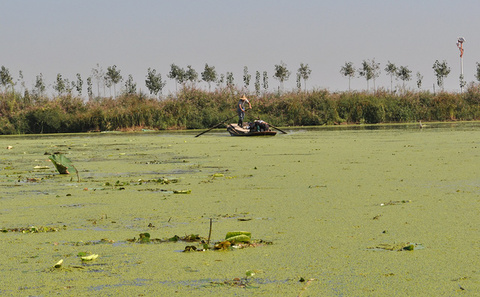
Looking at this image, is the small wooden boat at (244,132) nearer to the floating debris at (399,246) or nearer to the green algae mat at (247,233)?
the green algae mat at (247,233)

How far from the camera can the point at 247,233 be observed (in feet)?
12.8

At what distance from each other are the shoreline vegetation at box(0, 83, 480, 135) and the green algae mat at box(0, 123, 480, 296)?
72.2 ft

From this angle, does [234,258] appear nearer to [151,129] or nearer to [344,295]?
[344,295]

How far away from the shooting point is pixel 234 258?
11.7ft

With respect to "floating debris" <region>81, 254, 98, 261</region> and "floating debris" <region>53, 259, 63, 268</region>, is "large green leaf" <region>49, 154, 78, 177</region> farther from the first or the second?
"floating debris" <region>53, 259, 63, 268</region>

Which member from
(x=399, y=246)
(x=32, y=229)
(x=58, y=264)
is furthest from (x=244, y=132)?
(x=58, y=264)

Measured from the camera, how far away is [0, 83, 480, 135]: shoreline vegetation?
29938mm

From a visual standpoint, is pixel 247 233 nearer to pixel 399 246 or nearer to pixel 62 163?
pixel 399 246

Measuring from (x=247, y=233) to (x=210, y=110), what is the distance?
26887mm

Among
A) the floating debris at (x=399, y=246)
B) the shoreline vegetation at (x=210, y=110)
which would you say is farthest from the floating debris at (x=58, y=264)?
the shoreline vegetation at (x=210, y=110)

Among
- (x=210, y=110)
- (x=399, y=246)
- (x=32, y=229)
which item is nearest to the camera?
(x=399, y=246)

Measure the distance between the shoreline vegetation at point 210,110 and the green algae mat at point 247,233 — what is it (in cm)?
2200

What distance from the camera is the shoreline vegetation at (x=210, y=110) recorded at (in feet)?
98.2

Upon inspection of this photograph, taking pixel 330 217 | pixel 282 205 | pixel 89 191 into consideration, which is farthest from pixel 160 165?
pixel 330 217
